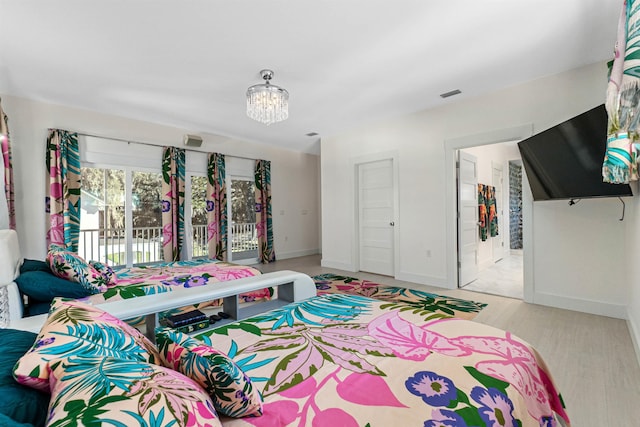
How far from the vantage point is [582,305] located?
3092 mm

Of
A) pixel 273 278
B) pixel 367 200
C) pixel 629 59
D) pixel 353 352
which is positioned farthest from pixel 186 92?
pixel 629 59

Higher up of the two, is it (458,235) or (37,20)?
(37,20)

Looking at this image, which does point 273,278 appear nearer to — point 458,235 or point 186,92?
point 186,92

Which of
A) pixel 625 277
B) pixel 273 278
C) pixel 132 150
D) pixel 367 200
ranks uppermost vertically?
pixel 132 150

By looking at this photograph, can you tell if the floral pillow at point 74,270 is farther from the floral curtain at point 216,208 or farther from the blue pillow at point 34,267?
the floral curtain at point 216,208

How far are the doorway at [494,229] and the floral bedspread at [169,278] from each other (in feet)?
10.3

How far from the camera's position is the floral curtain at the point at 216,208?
217 inches

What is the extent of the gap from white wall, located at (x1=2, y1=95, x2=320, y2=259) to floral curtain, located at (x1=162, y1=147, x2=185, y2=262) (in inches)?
12.6

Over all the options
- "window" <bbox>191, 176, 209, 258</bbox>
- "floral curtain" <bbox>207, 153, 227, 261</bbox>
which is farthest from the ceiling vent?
"window" <bbox>191, 176, 209, 258</bbox>

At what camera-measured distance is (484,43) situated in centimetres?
263

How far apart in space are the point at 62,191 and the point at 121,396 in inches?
186

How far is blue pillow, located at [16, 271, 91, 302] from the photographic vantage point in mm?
2098

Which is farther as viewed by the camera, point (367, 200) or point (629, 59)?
point (367, 200)

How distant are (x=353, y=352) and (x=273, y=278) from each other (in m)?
0.93
